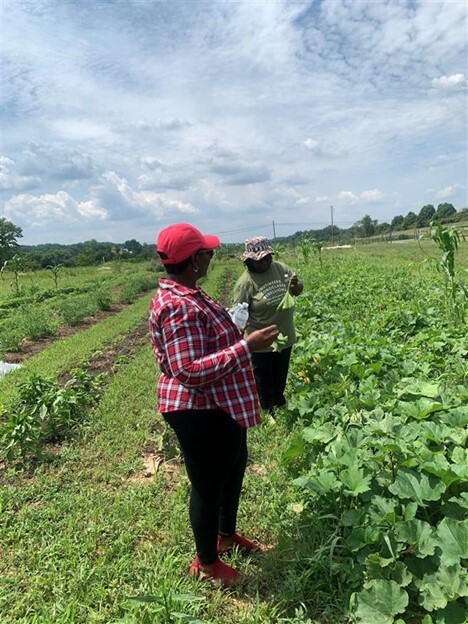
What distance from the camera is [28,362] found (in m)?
8.31

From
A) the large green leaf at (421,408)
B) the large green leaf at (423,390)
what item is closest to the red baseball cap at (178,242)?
the large green leaf at (421,408)

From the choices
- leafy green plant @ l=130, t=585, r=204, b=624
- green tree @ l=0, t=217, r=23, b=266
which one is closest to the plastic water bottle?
leafy green plant @ l=130, t=585, r=204, b=624

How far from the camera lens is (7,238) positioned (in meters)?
46.6

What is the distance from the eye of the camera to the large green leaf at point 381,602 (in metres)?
1.88

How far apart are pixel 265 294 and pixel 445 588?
106 inches

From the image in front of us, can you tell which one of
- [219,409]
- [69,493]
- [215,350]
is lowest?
[69,493]

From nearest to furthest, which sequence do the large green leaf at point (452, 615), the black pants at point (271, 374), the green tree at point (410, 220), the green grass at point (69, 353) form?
the large green leaf at point (452, 615) < the black pants at point (271, 374) < the green grass at point (69, 353) < the green tree at point (410, 220)

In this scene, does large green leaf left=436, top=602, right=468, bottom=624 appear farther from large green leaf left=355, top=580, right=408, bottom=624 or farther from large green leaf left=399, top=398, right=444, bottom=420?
large green leaf left=399, top=398, right=444, bottom=420

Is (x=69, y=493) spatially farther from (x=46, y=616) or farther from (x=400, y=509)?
(x=400, y=509)

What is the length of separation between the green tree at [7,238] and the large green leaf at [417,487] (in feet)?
153

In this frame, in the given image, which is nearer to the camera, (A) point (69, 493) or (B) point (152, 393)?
(A) point (69, 493)

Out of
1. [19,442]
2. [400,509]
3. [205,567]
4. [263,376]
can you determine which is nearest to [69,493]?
[19,442]

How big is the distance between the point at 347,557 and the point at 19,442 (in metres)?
2.90

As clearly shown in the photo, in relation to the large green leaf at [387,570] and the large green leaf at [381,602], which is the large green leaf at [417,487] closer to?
the large green leaf at [387,570]
